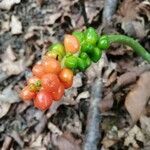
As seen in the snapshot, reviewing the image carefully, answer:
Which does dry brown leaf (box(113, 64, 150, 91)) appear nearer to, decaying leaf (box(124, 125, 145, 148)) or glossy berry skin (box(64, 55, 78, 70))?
decaying leaf (box(124, 125, 145, 148))

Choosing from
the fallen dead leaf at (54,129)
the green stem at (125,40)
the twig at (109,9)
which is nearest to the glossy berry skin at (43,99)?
the green stem at (125,40)

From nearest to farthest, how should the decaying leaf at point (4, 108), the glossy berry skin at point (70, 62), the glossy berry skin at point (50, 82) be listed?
the glossy berry skin at point (50, 82), the glossy berry skin at point (70, 62), the decaying leaf at point (4, 108)

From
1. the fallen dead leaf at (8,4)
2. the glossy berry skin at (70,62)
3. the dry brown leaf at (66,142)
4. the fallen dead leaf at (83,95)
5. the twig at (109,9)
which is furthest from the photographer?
the fallen dead leaf at (8,4)

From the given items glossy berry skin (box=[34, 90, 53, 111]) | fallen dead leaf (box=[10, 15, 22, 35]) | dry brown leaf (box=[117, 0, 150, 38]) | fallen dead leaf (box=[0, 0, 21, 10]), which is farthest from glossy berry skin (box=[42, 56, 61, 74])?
fallen dead leaf (box=[0, 0, 21, 10])

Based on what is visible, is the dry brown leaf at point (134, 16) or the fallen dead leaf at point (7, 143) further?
the dry brown leaf at point (134, 16)

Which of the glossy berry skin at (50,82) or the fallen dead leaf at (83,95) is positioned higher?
the glossy berry skin at (50,82)

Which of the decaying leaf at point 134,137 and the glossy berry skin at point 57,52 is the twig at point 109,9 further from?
the glossy berry skin at point 57,52

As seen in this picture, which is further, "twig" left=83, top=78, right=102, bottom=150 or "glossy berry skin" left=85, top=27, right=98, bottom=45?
"twig" left=83, top=78, right=102, bottom=150

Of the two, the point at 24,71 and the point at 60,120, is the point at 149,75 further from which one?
the point at 24,71
